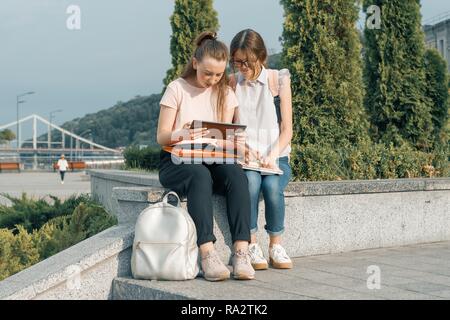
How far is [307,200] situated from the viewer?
5418mm

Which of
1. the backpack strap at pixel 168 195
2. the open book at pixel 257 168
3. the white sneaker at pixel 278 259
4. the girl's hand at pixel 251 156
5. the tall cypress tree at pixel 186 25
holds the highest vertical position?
the tall cypress tree at pixel 186 25

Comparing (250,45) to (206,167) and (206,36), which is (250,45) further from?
(206,167)

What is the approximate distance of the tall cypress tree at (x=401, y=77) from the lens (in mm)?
10055

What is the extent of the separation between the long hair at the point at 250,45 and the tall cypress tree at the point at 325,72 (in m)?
3.96

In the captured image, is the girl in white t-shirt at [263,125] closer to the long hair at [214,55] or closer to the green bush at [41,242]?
the long hair at [214,55]

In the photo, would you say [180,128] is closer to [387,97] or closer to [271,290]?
[271,290]

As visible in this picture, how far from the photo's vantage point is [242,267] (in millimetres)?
4113

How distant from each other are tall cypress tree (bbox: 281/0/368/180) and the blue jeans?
12.5 ft

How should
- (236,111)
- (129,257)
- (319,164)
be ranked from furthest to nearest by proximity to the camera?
(319,164) → (236,111) → (129,257)

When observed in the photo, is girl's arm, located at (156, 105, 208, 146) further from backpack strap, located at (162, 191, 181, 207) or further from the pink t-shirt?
backpack strap, located at (162, 191, 181, 207)

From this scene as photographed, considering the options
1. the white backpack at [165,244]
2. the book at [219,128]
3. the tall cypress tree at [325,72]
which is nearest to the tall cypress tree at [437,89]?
the tall cypress tree at [325,72]

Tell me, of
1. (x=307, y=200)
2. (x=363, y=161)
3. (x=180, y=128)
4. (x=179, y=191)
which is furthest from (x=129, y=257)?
(x=363, y=161)

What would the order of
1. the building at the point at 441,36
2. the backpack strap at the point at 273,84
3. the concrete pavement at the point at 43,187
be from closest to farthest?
1. the backpack strap at the point at 273,84
2. the concrete pavement at the point at 43,187
3. the building at the point at 441,36
